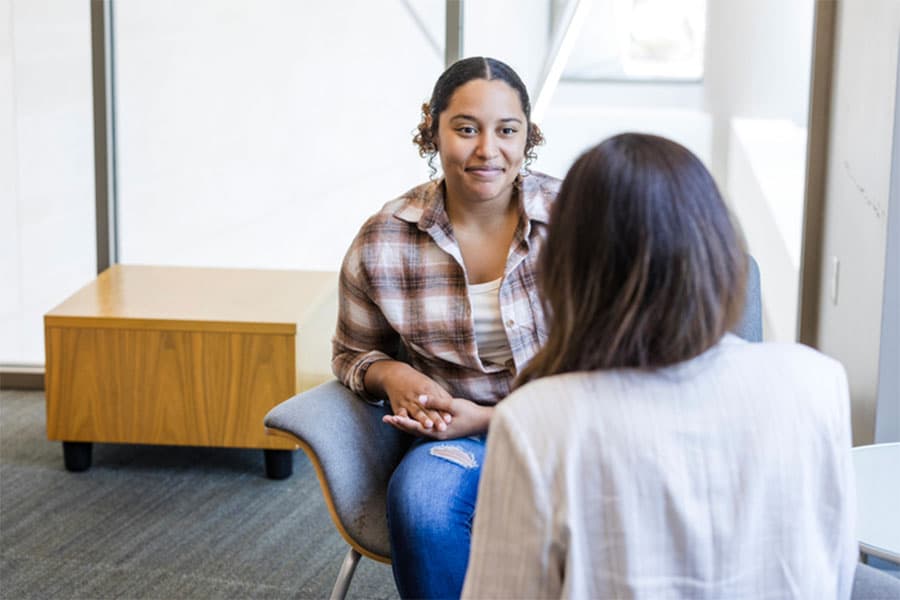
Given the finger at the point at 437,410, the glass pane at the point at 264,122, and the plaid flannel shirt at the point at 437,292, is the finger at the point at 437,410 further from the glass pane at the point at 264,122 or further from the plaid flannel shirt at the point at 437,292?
the glass pane at the point at 264,122

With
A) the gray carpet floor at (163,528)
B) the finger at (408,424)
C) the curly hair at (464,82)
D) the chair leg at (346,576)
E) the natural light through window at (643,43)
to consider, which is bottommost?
the gray carpet floor at (163,528)

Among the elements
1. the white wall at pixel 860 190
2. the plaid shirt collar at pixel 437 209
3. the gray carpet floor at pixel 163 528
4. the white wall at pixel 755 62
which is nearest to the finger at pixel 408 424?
the plaid shirt collar at pixel 437 209

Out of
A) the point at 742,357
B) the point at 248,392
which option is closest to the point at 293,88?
the point at 248,392

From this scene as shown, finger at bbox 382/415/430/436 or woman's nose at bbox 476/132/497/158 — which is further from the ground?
woman's nose at bbox 476/132/497/158

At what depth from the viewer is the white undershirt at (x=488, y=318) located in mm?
2197

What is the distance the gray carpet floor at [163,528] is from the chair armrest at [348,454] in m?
0.57

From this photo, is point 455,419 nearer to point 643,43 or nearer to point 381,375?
point 381,375

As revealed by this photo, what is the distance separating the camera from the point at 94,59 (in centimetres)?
384

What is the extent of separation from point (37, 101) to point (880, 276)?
8.47 ft

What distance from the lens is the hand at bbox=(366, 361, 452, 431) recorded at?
2.11 metres

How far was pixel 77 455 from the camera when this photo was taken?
3.39 m

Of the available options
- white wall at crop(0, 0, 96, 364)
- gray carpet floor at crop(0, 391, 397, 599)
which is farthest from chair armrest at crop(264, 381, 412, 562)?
white wall at crop(0, 0, 96, 364)

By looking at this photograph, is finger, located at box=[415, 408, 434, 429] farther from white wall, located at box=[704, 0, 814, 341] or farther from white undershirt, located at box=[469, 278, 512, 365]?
white wall, located at box=[704, 0, 814, 341]

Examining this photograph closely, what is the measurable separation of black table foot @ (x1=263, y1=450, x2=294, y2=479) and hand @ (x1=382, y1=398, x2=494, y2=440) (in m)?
1.26
